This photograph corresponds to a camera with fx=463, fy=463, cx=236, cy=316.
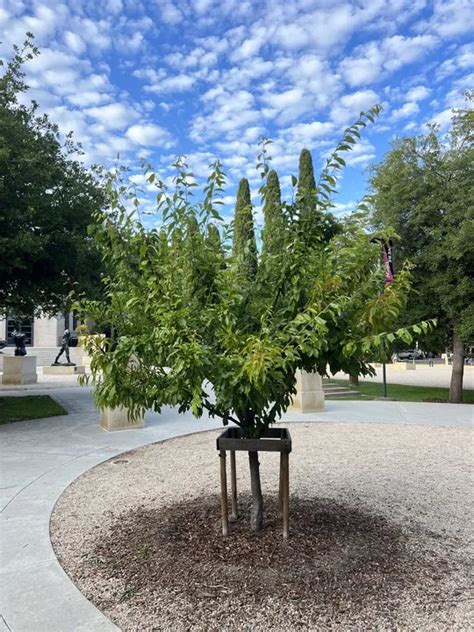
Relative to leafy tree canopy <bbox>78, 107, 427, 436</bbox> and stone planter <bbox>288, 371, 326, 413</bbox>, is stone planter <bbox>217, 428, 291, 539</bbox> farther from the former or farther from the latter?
stone planter <bbox>288, 371, 326, 413</bbox>

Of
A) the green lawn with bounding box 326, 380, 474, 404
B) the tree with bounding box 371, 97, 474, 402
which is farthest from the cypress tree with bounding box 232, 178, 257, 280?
the green lawn with bounding box 326, 380, 474, 404

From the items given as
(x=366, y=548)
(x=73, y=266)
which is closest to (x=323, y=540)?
(x=366, y=548)

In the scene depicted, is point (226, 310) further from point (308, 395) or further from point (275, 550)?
point (308, 395)

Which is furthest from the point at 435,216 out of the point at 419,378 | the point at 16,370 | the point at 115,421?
the point at 16,370

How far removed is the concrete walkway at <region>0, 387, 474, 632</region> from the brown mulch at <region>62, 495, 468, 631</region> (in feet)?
0.81

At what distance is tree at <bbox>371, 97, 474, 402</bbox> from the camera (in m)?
12.9

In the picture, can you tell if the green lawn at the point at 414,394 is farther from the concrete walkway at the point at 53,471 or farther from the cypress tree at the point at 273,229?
the cypress tree at the point at 273,229

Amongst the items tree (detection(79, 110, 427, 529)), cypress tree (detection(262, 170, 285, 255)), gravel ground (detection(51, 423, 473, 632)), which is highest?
cypress tree (detection(262, 170, 285, 255))

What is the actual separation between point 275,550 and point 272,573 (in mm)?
322

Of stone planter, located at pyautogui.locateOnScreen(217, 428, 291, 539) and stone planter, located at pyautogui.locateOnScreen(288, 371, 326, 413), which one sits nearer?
stone planter, located at pyautogui.locateOnScreen(217, 428, 291, 539)

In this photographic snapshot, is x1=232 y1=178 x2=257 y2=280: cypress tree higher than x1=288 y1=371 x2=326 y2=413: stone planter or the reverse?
higher

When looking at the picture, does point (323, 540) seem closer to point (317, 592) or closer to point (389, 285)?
point (317, 592)

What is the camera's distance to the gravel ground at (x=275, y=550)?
2.83 meters

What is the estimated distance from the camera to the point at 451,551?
3762 millimetres
